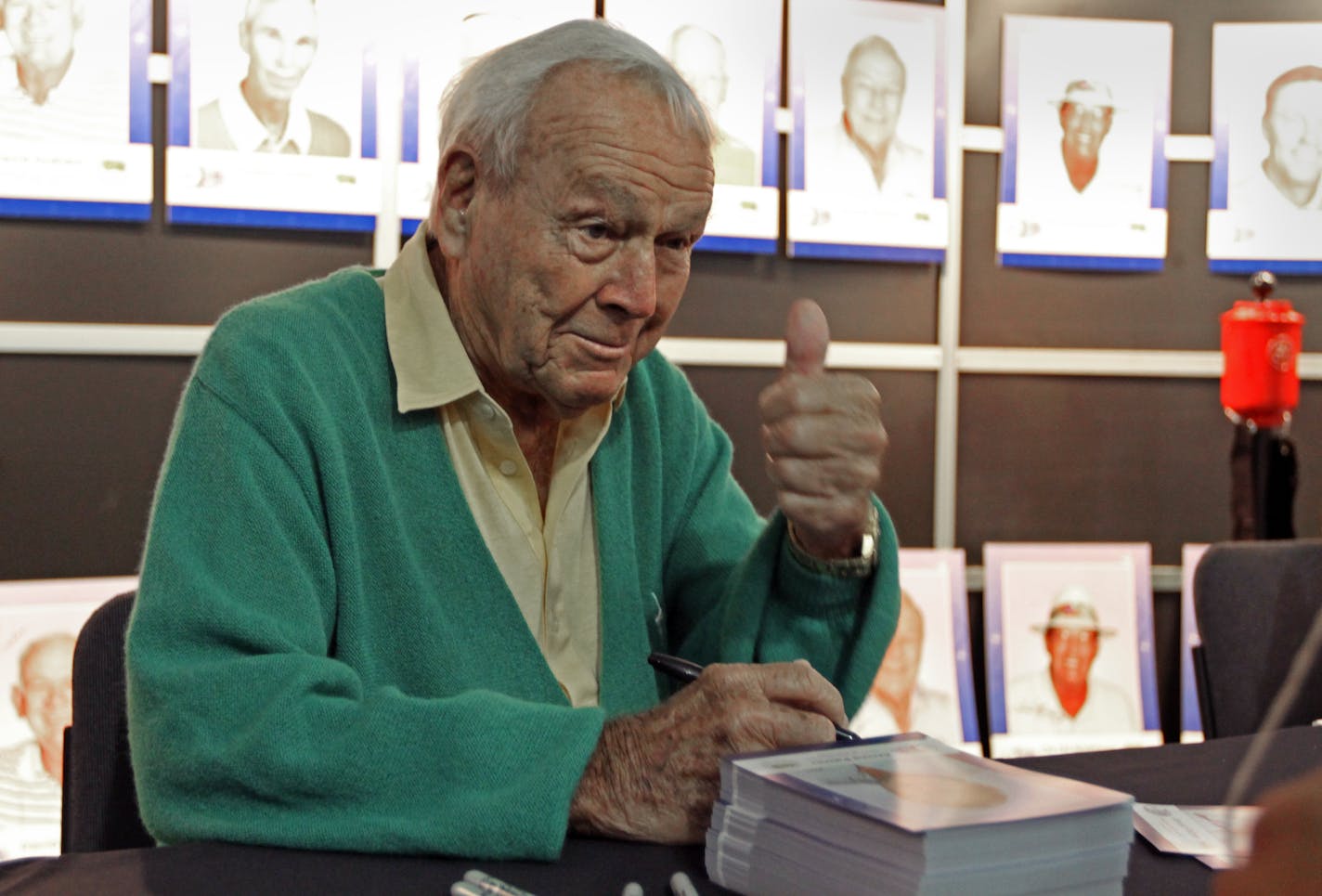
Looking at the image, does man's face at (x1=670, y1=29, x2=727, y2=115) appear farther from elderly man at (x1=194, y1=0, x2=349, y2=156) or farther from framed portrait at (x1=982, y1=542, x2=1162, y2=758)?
framed portrait at (x1=982, y1=542, x2=1162, y2=758)

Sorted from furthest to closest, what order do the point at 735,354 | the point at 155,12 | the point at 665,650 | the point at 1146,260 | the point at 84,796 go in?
1. the point at 1146,260
2. the point at 735,354
3. the point at 155,12
4. the point at 665,650
5. the point at 84,796

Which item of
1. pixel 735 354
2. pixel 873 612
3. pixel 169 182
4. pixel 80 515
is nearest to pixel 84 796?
pixel 873 612

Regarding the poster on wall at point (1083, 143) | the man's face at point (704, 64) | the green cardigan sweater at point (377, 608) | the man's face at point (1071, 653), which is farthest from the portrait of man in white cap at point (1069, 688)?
the green cardigan sweater at point (377, 608)

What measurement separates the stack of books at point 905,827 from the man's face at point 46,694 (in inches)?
70.0

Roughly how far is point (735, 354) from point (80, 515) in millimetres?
1393

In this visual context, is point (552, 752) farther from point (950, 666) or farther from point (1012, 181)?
point (1012, 181)

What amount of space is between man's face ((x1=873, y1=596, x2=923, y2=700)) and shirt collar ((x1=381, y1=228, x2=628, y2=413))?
5.94 ft

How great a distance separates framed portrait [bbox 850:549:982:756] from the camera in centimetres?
296

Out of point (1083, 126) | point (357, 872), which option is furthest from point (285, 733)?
point (1083, 126)

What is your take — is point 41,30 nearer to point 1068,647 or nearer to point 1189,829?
point 1189,829

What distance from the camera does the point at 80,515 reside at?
2496mm

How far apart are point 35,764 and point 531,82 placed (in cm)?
167

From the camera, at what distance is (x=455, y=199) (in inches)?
54.1

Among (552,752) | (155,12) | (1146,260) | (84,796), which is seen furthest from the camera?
(1146,260)
